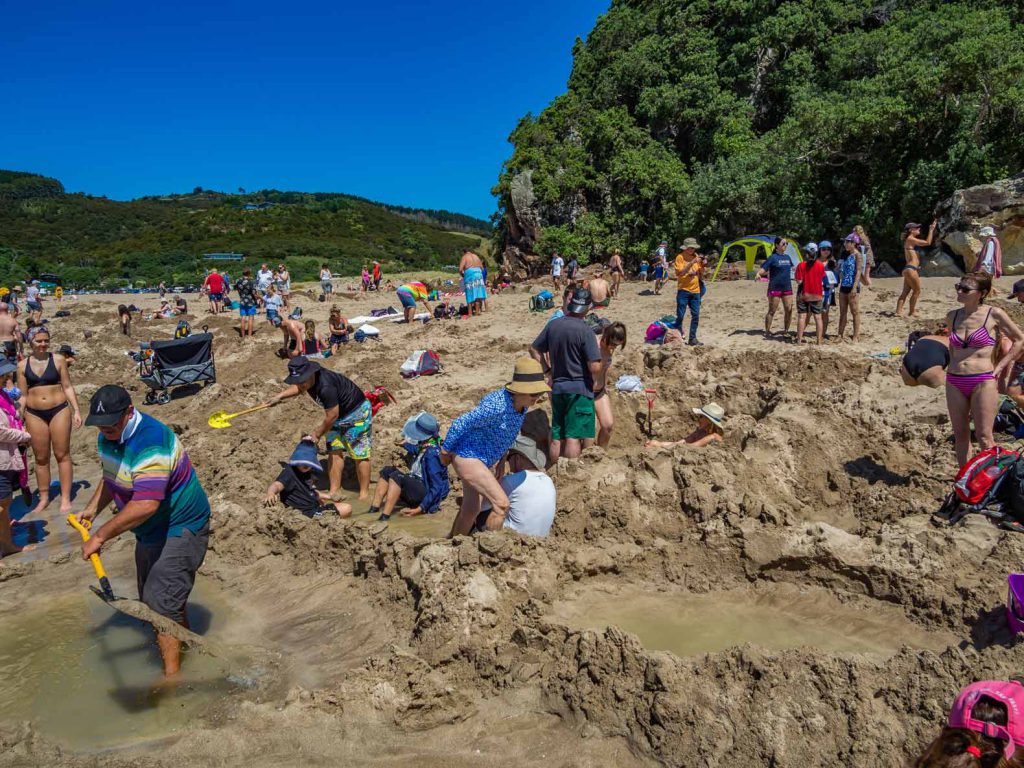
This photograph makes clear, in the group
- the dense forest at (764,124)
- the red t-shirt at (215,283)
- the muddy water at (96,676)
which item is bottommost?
the muddy water at (96,676)

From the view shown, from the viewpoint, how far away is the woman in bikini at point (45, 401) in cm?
599

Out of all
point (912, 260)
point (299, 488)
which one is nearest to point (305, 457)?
point (299, 488)

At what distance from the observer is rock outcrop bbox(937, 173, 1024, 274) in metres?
13.6

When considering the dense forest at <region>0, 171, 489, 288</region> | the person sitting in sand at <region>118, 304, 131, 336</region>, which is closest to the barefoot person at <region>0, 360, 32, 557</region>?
the person sitting in sand at <region>118, 304, 131, 336</region>

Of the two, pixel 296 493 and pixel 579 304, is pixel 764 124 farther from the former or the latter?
pixel 296 493

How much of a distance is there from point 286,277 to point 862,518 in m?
19.2

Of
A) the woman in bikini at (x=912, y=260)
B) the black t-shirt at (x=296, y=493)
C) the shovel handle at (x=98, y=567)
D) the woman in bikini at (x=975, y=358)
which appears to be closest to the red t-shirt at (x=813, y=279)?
the woman in bikini at (x=912, y=260)

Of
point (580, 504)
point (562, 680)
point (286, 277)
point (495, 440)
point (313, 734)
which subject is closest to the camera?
point (313, 734)

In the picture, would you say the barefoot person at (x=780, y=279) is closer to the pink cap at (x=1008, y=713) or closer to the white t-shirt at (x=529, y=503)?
the white t-shirt at (x=529, y=503)

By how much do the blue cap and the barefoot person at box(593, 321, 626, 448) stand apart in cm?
236

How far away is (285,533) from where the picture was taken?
523cm

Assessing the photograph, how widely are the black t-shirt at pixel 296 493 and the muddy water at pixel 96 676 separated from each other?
3.32 feet

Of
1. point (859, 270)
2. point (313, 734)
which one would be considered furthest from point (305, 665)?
point (859, 270)

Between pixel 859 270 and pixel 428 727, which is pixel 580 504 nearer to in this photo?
pixel 428 727
